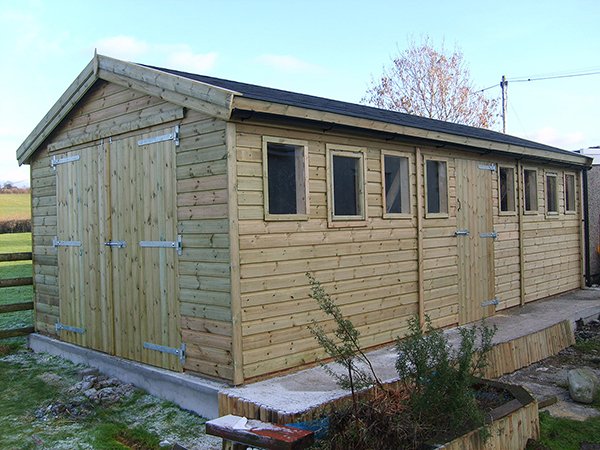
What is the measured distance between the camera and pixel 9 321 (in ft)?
29.2

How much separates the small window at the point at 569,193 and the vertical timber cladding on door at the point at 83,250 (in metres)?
8.10

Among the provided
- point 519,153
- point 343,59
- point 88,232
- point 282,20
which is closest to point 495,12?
point 282,20

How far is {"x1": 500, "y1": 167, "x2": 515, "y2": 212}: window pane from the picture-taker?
335 inches

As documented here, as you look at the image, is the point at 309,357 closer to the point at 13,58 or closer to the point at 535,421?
the point at 535,421

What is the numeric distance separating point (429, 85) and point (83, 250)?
75.0 feet

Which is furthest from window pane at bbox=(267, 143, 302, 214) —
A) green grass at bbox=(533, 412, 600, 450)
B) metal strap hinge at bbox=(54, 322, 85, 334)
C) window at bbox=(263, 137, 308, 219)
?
metal strap hinge at bbox=(54, 322, 85, 334)

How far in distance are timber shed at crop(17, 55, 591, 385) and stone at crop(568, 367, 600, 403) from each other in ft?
6.18

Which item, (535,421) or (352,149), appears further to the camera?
(352,149)

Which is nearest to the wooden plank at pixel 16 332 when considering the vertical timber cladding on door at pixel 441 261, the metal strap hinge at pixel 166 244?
the metal strap hinge at pixel 166 244

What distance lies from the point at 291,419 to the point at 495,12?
15974mm

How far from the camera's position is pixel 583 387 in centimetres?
503

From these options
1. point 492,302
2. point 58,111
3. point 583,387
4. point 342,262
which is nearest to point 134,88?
point 58,111

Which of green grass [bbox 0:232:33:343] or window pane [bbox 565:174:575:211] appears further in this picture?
window pane [bbox 565:174:575:211]

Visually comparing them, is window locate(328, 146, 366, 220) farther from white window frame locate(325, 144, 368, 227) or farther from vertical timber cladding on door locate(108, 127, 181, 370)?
vertical timber cladding on door locate(108, 127, 181, 370)
